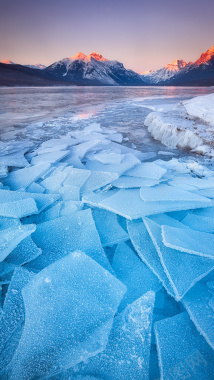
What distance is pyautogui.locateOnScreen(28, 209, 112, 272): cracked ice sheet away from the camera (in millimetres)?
1155

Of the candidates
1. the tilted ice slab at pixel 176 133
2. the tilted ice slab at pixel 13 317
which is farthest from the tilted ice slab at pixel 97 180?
the tilted ice slab at pixel 176 133

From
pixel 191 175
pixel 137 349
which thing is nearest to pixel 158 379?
pixel 137 349

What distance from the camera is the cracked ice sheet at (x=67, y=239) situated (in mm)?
1155

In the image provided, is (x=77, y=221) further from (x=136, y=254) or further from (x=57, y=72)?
(x=57, y=72)

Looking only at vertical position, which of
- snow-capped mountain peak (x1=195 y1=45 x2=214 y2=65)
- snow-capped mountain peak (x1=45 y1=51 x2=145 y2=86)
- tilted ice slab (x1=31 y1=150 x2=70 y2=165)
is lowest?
tilted ice slab (x1=31 y1=150 x2=70 y2=165)

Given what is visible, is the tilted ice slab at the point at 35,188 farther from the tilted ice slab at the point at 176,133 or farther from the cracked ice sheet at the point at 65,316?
the tilted ice slab at the point at 176,133

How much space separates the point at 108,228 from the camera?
140 cm

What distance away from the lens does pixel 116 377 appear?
718mm

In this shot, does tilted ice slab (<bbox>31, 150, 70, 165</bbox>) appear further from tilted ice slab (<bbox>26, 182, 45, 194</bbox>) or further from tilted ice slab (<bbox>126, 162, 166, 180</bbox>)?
tilted ice slab (<bbox>126, 162, 166, 180</bbox>)

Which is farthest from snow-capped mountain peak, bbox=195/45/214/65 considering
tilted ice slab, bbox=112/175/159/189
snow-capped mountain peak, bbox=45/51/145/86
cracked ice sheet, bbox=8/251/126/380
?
cracked ice sheet, bbox=8/251/126/380

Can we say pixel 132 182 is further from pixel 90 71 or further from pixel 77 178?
pixel 90 71

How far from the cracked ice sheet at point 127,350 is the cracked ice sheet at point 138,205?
624 millimetres

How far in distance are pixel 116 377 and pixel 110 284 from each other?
332 mm

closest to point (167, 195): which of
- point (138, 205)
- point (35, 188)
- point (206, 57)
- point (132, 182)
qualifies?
point (138, 205)
